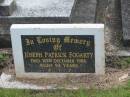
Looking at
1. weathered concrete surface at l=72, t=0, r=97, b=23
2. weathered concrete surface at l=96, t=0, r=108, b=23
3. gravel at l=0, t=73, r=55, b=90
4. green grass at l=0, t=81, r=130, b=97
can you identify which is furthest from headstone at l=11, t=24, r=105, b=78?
weathered concrete surface at l=96, t=0, r=108, b=23

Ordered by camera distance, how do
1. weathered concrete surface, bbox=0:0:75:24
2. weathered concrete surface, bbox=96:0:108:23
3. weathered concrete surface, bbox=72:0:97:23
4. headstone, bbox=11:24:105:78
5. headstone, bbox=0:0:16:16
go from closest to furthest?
headstone, bbox=11:24:105:78 < weathered concrete surface, bbox=0:0:75:24 < headstone, bbox=0:0:16:16 < weathered concrete surface, bbox=72:0:97:23 < weathered concrete surface, bbox=96:0:108:23

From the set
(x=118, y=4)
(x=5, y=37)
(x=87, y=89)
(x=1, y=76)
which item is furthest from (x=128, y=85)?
(x=118, y=4)

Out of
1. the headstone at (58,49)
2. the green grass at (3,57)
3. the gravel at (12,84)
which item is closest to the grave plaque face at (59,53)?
the headstone at (58,49)

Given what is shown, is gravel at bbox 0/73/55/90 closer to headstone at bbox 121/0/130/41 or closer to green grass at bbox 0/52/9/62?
green grass at bbox 0/52/9/62

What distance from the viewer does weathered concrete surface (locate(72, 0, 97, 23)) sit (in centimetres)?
577

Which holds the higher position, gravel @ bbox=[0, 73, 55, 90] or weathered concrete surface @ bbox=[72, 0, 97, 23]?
weathered concrete surface @ bbox=[72, 0, 97, 23]

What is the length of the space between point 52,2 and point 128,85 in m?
1.89

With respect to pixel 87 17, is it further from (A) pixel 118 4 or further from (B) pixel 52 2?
(A) pixel 118 4

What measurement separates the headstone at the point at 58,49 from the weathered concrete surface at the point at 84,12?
103 cm

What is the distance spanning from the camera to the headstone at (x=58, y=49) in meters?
4.58

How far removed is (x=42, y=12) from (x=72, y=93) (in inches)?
57.3

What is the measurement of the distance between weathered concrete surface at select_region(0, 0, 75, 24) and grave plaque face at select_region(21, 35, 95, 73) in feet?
2.44

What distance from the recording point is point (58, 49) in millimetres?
4676

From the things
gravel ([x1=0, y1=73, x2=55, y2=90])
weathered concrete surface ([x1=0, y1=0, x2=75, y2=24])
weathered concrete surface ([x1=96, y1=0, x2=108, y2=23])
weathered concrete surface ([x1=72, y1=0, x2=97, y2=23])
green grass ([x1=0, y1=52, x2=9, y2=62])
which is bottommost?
gravel ([x1=0, y1=73, x2=55, y2=90])
